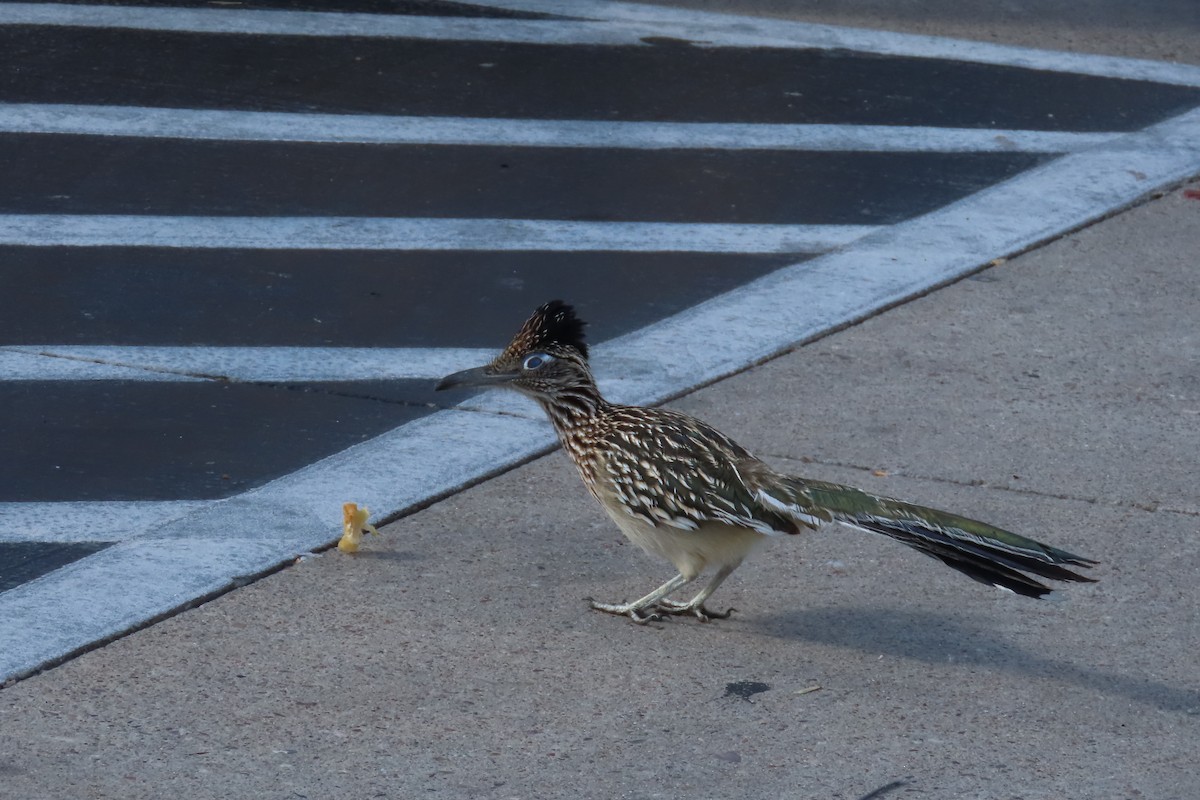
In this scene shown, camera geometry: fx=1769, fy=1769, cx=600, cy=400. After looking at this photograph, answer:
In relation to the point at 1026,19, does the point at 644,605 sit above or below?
below

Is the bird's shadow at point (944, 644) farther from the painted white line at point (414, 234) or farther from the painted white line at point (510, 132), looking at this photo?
the painted white line at point (510, 132)

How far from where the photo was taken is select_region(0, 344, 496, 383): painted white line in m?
6.90

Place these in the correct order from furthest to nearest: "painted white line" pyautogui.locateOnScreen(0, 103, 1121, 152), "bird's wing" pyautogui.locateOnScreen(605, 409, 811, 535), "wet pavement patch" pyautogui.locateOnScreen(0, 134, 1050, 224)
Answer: "painted white line" pyautogui.locateOnScreen(0, 103, 1121, 152) → "wet pavement patch" pyautogui.locateOnScreen(0, 134, 1050, 224) → "bird's wing" pyautogui.locateOnScreen(605, 409, 811, 535)

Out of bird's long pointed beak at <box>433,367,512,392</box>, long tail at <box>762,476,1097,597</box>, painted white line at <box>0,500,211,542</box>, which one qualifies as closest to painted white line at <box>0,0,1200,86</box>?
painted white line at <box>0,500,211,542</box>

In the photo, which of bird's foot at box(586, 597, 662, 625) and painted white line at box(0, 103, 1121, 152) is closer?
bird's foot at box(586, 597, 662, 625)

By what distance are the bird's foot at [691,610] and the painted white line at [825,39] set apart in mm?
7729

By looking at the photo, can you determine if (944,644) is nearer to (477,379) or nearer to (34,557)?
(477,379)

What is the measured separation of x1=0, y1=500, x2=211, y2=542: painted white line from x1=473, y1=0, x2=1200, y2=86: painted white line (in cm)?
748

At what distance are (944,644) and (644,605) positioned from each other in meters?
0.87

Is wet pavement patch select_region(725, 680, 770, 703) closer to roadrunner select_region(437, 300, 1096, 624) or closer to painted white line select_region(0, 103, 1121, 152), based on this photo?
roadrunner select_region(437, 300, 1096, 624)

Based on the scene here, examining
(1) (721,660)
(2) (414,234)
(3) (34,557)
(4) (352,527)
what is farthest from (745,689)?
(2) (414,234)

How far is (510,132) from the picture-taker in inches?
404

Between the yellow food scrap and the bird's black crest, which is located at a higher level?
the bird's black crest

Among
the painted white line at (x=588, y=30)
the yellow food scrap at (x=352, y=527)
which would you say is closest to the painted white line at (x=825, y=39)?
the painted white line at (x=588, y=30)
